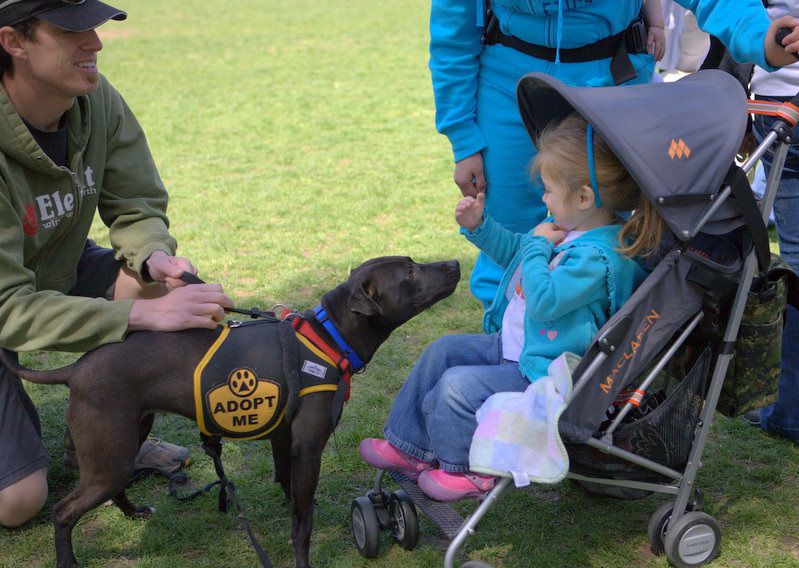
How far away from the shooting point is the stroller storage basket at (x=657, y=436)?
9.77 feet

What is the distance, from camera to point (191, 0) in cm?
2498

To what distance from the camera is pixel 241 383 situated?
3.04 m

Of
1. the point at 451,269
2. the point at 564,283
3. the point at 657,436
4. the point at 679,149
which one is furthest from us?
the point at 451,269

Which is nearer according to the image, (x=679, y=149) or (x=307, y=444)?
(x=679, y=149)

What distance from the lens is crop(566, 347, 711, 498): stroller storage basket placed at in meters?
2.98

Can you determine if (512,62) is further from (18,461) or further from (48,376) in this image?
(18,461)

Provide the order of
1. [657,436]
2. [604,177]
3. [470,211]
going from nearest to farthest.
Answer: [604,177]
[657,436]
[470,211]

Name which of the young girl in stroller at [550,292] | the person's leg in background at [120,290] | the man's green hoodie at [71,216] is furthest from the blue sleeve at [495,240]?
Result: the person's leg in background at [120,290]

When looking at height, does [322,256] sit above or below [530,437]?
below

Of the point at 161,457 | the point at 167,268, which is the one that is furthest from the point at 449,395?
the point at 161,457

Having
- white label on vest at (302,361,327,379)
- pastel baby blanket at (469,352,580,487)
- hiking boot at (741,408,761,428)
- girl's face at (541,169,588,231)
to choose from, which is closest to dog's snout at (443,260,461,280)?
girl's face at (541,169,588,231)

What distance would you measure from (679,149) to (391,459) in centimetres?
146

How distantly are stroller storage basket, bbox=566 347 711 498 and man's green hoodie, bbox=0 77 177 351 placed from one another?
5.41 ft

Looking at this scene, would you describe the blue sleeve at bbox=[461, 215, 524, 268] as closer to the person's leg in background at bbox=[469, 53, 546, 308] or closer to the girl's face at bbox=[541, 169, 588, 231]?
the girl's face at bbox=[541, 169, 588, 231]
